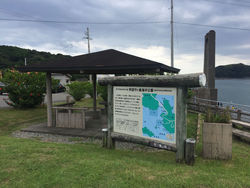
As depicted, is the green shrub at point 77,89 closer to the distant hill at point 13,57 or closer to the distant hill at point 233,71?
the distant hill at point 13,57

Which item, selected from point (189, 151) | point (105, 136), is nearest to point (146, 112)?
point (189, 151)

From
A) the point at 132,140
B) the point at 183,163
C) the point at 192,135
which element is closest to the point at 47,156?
the point at 132,140

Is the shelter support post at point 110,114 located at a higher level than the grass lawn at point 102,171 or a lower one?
higher

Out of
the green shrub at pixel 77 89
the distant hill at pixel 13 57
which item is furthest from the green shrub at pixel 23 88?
the distant hill at pixel 13 57

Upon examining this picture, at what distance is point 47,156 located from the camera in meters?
4.23

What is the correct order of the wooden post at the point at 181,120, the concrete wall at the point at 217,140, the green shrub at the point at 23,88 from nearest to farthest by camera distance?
1. the wooden post at the point at 181,120
2. the concrete wall at the point at 217,140
3. the green shrub at the point at 23,88

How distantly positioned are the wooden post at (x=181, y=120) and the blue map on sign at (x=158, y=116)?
0.40 feet

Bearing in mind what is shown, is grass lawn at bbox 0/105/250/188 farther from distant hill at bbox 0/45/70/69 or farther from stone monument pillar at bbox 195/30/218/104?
distant hill at bbox 0/45/70/69

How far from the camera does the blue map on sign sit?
4.10 m

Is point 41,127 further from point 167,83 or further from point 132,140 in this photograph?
point 167,83

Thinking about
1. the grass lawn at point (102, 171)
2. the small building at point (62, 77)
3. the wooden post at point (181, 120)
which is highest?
the small building at point (62, 77)

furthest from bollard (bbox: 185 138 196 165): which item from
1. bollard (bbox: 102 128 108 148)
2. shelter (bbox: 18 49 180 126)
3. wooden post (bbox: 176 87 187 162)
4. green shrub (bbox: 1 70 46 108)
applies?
green shrub (bbox: 1 70 46 108)

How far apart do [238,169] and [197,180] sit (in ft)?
4.81

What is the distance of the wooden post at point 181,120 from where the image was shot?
12.8 feet
